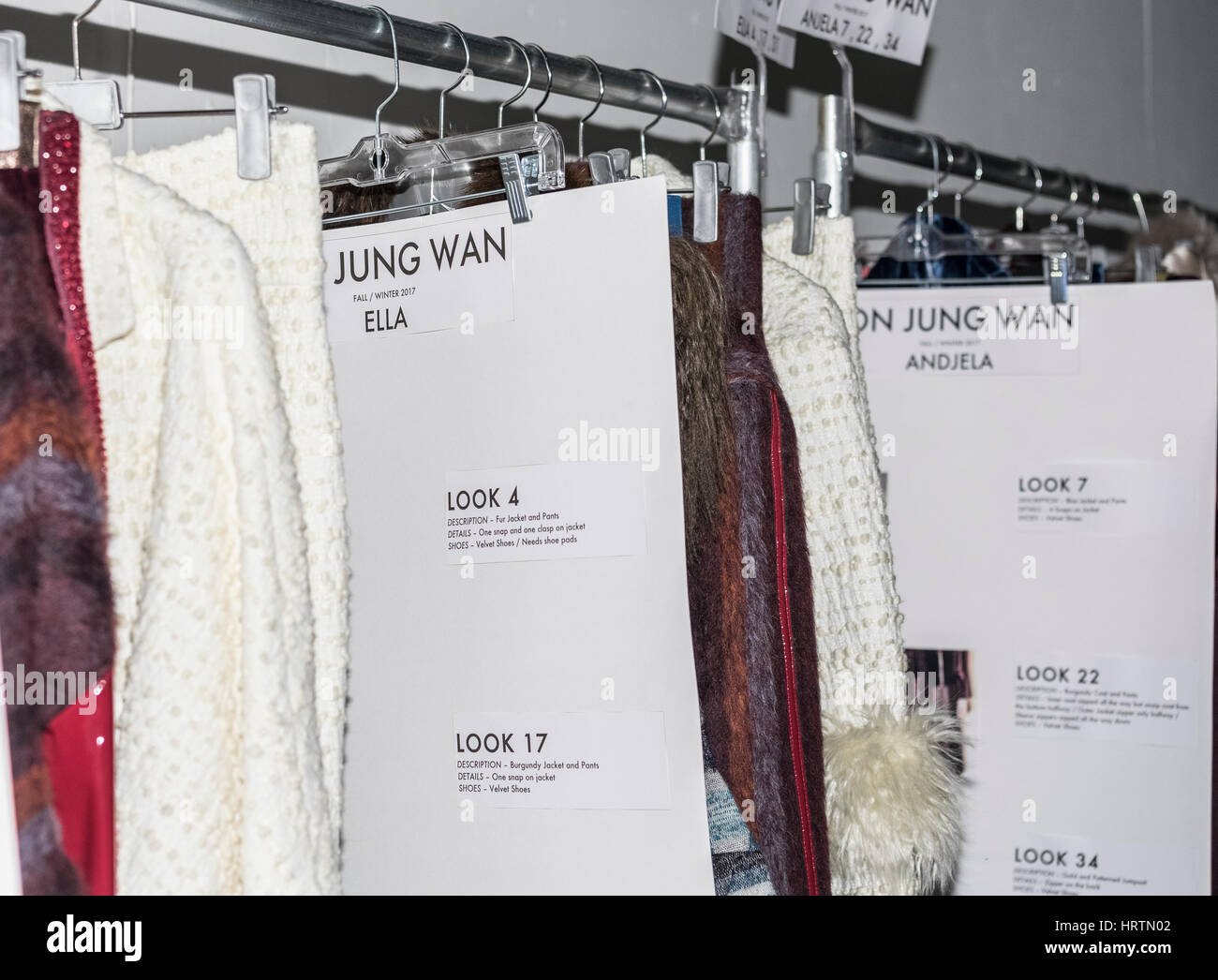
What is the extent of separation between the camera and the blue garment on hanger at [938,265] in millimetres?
1557

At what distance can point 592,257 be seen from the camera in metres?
0.94

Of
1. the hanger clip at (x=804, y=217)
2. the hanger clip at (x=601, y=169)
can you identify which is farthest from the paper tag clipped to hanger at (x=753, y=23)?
the hanger clip at (x=601, y=169)

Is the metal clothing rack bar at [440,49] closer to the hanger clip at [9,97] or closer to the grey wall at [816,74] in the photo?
the hanger clip at [9,97]

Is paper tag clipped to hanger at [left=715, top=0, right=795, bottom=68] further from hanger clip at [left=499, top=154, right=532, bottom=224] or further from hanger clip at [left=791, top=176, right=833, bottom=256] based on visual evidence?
hanger clip at [left=499, top=154, right=532, bottom=224]

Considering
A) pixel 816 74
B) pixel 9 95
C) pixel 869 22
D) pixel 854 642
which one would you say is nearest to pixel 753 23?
pixel 869 22

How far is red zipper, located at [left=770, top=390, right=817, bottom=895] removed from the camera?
3.24 ft

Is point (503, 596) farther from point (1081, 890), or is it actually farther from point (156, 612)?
point (1081, 890)

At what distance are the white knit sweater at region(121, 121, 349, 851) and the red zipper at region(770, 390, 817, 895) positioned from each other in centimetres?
35

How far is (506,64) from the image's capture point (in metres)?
1.05

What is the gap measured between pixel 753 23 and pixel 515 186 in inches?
21.5

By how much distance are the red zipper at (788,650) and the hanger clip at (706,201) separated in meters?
0.15

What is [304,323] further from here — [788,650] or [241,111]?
[788,650]

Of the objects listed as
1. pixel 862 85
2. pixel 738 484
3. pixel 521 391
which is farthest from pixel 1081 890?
pixel 862 85
